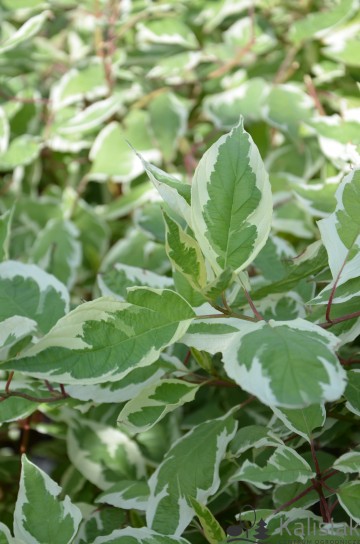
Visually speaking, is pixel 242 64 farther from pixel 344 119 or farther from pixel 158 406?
pixel 158 406

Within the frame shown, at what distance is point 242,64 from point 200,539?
2.66 feet

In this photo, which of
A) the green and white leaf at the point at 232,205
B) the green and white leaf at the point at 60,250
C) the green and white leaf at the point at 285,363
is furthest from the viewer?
the green and white leaf at the point at 60,250

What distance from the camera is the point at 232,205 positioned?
20.8 inches

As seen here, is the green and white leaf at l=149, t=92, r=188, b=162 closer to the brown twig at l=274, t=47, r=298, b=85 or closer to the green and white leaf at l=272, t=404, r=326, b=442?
the brown twig at l=274, t=47, r=298, b=85

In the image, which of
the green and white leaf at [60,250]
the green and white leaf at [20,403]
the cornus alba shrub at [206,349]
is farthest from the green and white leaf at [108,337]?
the green and white leaf at [60,250]

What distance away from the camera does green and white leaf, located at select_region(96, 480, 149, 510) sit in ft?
2.16

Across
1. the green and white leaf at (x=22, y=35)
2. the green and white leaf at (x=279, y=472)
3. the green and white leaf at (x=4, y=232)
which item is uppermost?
the green and white leaf at (x=22, y=35)

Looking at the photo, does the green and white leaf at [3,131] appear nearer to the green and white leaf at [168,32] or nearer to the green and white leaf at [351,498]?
the green and white leaf at [168,32]

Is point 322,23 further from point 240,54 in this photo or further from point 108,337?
point 108,337

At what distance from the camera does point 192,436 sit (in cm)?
66

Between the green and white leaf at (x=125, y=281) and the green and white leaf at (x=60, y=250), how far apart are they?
9.3 inches

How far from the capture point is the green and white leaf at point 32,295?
0.64 meters

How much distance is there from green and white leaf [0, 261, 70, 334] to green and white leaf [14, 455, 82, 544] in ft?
0.43

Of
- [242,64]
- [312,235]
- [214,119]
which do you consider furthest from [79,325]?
[242,64]
